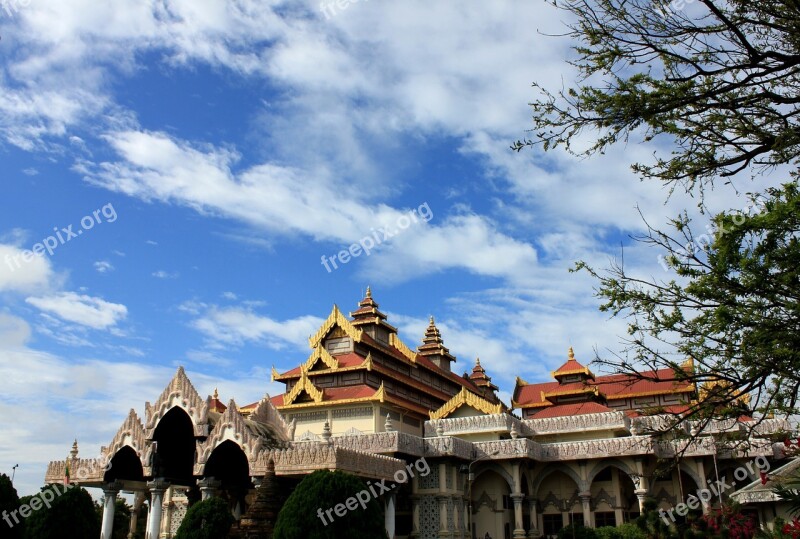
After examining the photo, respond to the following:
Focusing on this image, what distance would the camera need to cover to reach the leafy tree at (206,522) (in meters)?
16.7

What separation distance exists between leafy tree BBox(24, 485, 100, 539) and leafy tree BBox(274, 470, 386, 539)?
30.0 feet

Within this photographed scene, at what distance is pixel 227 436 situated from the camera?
21.6 meters

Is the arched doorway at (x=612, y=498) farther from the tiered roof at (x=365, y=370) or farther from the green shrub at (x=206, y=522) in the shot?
the green shrub at (x=206, y=522)

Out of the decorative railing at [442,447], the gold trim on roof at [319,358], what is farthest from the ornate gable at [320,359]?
the decorative railing at [442,447]

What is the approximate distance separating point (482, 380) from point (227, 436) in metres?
33.1

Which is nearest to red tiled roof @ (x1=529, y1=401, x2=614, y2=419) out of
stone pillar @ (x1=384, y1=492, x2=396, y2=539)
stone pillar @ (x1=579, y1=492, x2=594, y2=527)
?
stone pillar @ (x1=579, y1=492, x2=594, y2=527)

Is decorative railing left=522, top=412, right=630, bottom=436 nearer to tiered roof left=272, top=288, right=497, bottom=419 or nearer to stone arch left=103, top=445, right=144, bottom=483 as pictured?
tiered roof left=272, top=288, right=497, bottom=419

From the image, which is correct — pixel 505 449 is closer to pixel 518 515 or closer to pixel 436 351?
pixel 518 515

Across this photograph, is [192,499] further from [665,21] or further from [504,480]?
[665,21]

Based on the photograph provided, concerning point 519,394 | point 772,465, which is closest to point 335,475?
point 772,465

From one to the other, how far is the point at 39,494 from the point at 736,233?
19.6m

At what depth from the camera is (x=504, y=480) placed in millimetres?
31797

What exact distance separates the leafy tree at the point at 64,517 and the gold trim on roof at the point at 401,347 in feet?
77.5

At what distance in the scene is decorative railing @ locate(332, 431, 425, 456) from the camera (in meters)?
26.6
